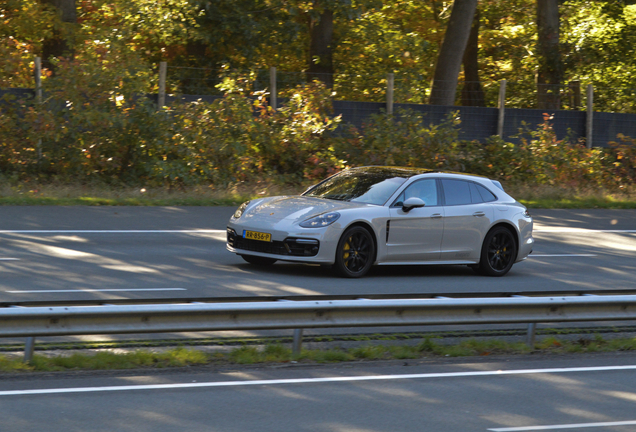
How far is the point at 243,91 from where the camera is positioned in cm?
2142

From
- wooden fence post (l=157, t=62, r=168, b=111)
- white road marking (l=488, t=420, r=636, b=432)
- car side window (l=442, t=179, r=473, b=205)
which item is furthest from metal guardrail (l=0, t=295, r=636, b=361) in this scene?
wooden fence post (l=157, t=62, r=168, b=111)

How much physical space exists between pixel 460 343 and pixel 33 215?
30.7 ft

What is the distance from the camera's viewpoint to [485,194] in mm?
12258

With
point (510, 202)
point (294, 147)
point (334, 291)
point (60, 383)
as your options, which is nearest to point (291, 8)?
point (294, 147)

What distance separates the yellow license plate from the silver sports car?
0.01 m

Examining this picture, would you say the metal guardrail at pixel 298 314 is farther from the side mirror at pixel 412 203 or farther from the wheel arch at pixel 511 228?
the wheel arch at pixel 511 228

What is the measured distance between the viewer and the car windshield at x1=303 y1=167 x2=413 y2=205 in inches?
448

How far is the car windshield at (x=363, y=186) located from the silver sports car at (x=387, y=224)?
0.02 meters

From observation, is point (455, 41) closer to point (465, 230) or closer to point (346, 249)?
point (465, 230)

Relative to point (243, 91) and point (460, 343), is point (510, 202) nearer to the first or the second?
point (460, 343)

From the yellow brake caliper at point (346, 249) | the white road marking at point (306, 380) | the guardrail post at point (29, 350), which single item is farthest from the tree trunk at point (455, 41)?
the guardrail post at point (29, 350)

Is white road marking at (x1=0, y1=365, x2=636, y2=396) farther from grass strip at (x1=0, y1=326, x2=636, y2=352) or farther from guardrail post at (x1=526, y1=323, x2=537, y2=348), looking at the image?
grass strip at (x1=0, y1=326, x2=636, y2=352)

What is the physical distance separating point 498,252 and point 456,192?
3.59ft

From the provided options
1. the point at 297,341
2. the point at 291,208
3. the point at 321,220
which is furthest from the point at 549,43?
the point at 297,341
